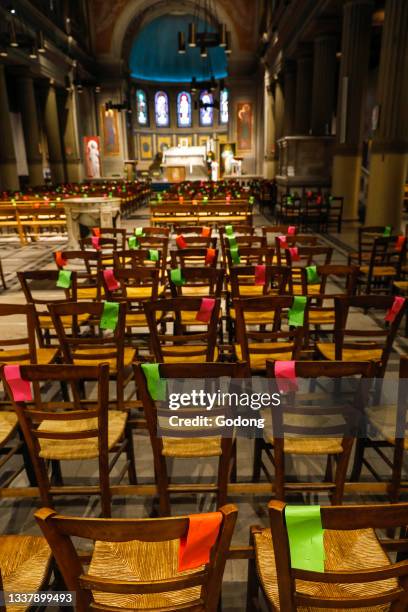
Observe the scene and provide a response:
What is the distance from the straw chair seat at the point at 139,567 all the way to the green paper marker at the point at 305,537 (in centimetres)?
50

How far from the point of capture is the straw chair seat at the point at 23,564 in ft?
5.23

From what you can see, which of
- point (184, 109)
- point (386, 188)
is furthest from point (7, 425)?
point (184, 109)

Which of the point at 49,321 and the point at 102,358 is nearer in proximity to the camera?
the point at 102,358

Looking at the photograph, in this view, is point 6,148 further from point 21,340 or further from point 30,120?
point 21,340

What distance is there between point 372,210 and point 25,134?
50.1ft

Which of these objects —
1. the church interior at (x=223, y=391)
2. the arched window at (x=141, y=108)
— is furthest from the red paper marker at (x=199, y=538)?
the arched window at (x=141, y=108)

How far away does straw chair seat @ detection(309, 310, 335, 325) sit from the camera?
13.0 ft

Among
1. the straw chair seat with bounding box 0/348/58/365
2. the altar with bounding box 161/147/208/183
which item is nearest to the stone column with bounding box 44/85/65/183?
the altar with bounding box 161/147/208/183

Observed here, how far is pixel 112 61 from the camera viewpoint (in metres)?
27.5

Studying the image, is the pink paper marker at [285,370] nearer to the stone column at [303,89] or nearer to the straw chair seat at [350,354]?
the straw chair seat at [350,354]

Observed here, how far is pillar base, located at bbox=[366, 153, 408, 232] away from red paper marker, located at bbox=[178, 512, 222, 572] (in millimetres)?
9624

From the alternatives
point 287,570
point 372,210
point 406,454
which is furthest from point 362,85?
point 287,570

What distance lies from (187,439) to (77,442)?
21.9 inches

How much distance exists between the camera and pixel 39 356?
3479 millimetres
